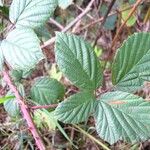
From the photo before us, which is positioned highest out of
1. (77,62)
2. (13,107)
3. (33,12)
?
(33,12)

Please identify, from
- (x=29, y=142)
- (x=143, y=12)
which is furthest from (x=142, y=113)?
(x=143, y=12)

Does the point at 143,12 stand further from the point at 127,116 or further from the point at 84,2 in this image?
the point at 127,116

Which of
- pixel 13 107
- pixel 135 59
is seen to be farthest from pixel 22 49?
pixel 13 107

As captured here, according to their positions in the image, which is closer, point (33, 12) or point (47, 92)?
point (33, 12)

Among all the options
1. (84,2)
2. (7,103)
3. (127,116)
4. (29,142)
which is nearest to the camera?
(127,116)

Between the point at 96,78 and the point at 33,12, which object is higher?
the point at 33,12

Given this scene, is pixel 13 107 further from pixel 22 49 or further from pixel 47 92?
pixel 22 49

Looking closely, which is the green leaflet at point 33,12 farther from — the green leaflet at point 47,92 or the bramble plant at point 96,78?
the green leaflet at point 47,92
